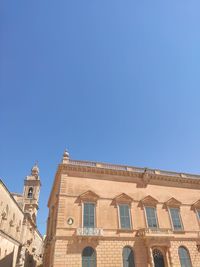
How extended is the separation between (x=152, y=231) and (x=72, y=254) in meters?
7.65

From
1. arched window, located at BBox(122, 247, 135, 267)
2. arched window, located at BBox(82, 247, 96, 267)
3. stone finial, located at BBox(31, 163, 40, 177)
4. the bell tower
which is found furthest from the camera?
stone finial, located at BBox(31, 163, 40, 177)

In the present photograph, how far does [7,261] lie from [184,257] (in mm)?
21060

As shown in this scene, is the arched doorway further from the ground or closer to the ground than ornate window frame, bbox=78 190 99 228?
closer to the ground

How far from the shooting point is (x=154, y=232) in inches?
772

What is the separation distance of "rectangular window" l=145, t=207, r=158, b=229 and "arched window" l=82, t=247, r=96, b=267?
628 cm

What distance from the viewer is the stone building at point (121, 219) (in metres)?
18.0

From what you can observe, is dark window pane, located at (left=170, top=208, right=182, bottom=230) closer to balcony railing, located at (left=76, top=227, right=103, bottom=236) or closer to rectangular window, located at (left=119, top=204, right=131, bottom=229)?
rectangular window, located at (left=119, top=204, right=131, bottom=229)

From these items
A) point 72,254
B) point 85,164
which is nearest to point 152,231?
point 72,254

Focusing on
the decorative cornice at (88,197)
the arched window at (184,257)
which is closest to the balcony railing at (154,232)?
the arched window at (184,257)

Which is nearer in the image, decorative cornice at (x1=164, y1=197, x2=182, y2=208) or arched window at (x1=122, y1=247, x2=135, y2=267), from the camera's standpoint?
arched window at (x1=122, y1=247, x2=135, y2=267)

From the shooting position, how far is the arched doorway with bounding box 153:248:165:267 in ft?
62.7

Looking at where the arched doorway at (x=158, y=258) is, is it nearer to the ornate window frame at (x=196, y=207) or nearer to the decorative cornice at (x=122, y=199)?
the decorative cornice at (x=122, y=199)

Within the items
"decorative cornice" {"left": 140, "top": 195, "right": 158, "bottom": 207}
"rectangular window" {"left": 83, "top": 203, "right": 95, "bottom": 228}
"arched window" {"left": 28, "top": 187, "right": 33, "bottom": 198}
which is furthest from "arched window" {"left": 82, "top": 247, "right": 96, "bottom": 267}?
"arched window" {"left": 28, "top": 187, "right": 33, "bottom": 198}

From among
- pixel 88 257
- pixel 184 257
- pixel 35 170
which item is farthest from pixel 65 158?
pixel 35 170
